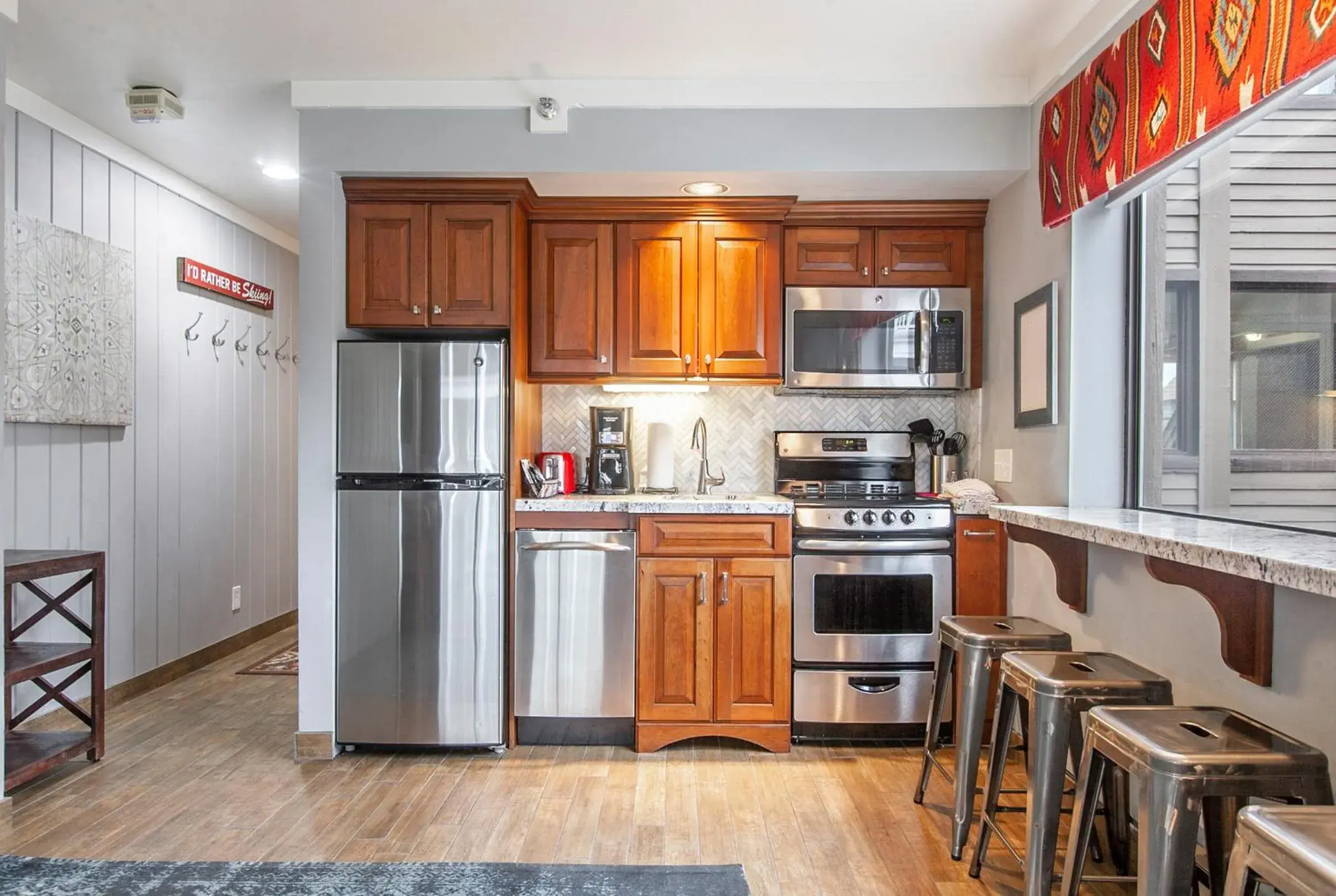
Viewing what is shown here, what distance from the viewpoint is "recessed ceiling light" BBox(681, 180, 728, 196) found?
340 cm

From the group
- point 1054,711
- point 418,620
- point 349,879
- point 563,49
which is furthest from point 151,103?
point 1054,711

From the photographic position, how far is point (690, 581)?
3.33 m

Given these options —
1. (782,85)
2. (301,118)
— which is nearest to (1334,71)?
(782,85)

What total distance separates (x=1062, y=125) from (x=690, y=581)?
2.14 meters

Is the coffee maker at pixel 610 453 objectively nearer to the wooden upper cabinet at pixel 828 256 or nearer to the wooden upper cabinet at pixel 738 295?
the wooden upper cabinet at pixel 738 295

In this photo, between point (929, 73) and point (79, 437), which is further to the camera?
point (79, 437)

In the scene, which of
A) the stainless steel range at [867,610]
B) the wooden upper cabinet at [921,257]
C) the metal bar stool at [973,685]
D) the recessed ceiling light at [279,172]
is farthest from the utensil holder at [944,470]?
the recessed ceiling light at [279,172]

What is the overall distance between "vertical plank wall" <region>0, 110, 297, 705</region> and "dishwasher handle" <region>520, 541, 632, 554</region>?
1782 mm

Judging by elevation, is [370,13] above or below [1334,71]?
above

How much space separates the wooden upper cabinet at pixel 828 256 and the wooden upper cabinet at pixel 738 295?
0.34ft

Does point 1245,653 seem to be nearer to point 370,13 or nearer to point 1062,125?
point 1062,125

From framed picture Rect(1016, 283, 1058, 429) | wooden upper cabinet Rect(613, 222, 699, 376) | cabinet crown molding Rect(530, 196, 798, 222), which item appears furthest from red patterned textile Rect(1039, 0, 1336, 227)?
wooden upper cabinet Rect(613, 222, 699, 376)

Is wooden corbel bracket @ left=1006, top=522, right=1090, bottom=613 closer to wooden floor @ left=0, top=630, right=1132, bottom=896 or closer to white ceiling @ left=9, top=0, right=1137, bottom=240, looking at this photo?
wooden floor @ left=0, top=630, right=1132, bottom=896

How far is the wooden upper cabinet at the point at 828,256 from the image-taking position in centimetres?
370
